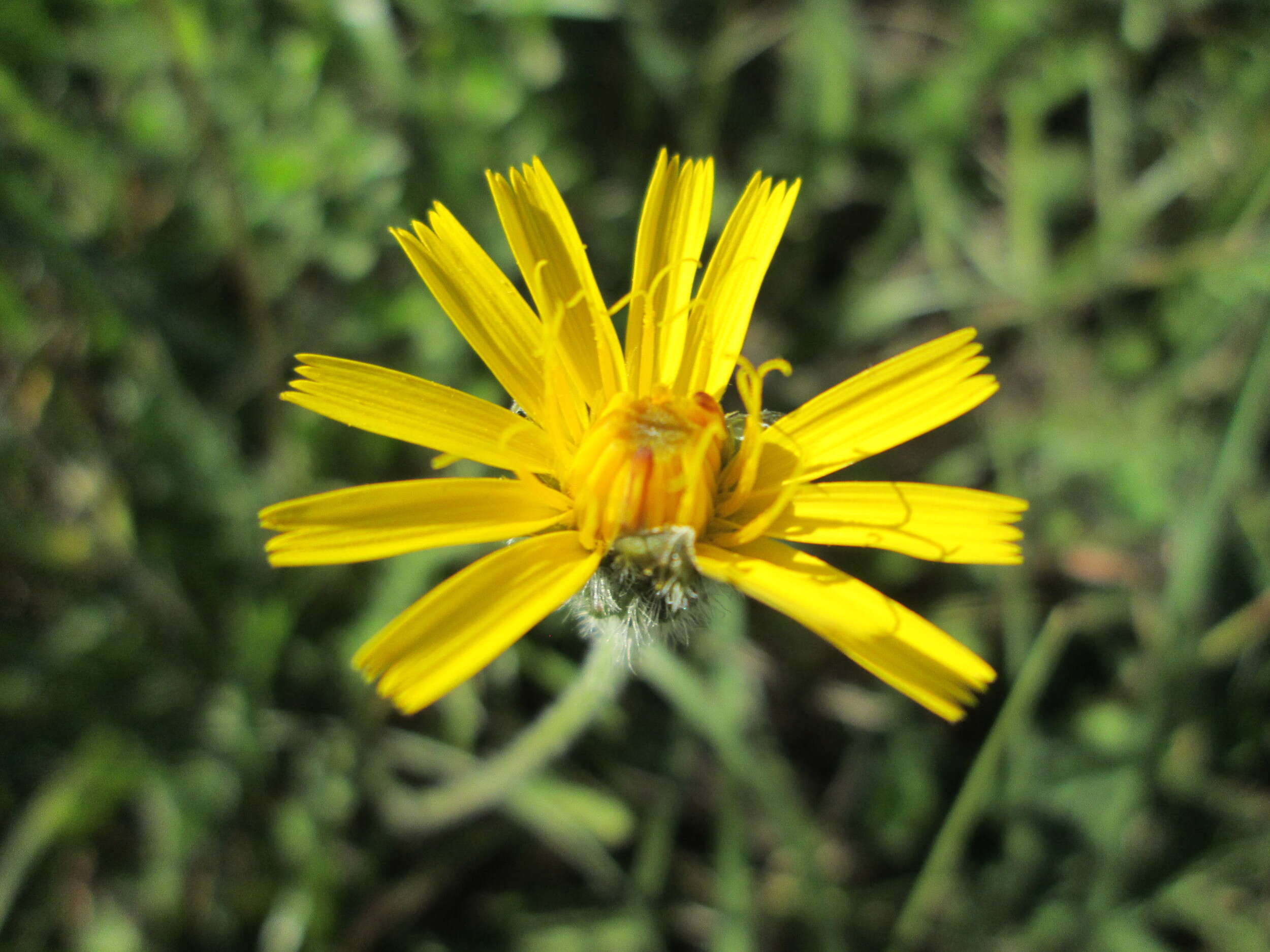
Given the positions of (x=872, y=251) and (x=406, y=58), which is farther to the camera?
(x=872, y=251)

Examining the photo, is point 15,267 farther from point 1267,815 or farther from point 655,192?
point 1267,815

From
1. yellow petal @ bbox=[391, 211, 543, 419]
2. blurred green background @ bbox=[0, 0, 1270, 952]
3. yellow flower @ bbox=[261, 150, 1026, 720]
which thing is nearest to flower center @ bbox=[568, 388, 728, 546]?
yellow flower @ bbox=[261, 150, 1026, 720]

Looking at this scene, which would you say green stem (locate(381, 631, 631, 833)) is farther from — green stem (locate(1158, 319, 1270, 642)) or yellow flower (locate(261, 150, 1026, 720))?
green stem (locate(1158, 319, 1270, 642))

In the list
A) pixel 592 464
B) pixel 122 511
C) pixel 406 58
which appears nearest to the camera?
pixel 592 464

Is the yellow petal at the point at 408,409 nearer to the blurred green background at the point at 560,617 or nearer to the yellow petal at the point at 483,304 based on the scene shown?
the yellow petal at the point at 483,304

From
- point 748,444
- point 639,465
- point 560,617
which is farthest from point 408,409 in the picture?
point 560,617

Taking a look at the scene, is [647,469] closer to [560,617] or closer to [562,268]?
[562,268]

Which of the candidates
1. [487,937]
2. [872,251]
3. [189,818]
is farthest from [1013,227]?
[189,818]
